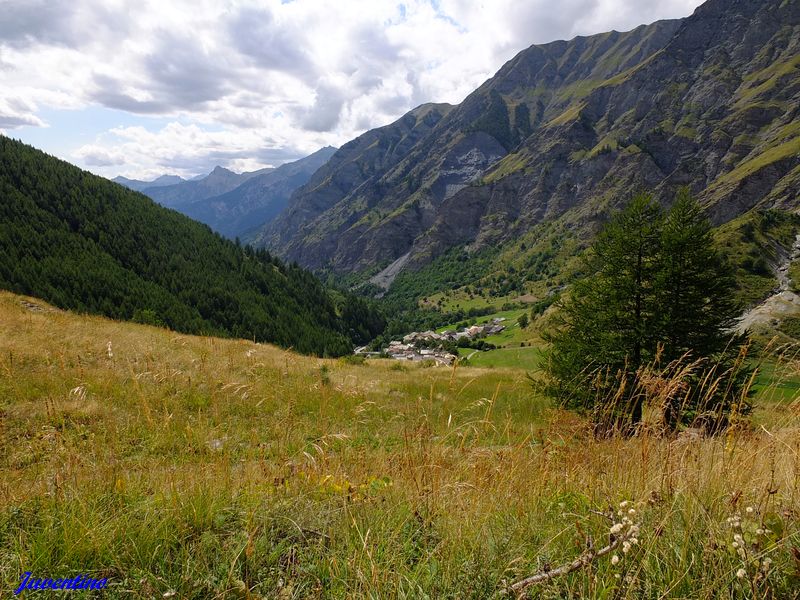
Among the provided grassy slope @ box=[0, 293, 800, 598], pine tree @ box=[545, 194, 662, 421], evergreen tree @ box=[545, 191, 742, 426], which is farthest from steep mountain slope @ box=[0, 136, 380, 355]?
grassy slope @ box=[0, 293, 800, 598]

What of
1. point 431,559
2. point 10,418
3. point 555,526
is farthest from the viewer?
point 10,418

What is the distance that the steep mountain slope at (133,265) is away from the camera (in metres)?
91.1

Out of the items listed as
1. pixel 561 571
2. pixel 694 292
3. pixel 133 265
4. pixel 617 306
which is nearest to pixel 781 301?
pixel 694 292

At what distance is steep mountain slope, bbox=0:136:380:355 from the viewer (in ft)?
299

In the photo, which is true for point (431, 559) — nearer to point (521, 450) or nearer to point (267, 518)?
point (267, 518)

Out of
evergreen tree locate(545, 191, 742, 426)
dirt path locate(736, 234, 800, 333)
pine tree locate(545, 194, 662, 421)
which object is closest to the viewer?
evergreen tree locate(545, 191, 742, 426)

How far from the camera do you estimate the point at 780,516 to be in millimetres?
2758

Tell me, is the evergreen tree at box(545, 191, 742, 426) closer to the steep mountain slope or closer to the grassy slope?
the grassy slope

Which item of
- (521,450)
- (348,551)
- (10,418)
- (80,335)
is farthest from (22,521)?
(80,335)

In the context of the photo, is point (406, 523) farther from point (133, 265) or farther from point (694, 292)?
point (133, 265)

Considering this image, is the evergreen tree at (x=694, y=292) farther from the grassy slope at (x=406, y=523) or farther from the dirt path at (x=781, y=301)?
the dirt path at (x=781, y=301)

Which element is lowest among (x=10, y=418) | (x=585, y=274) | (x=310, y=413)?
(x=310, y=413)

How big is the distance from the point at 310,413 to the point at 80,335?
9.84m

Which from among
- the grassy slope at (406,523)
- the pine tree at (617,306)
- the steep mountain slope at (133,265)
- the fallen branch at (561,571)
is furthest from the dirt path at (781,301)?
the steep mountain slope at (133,265)
